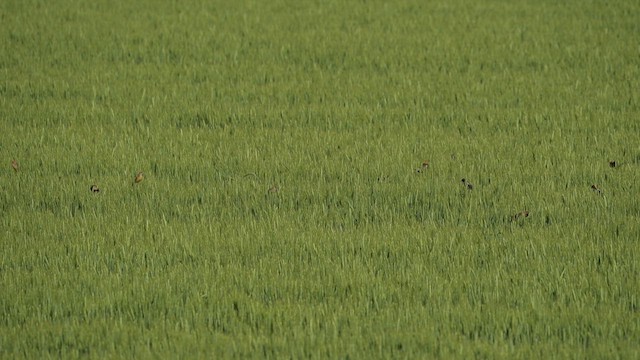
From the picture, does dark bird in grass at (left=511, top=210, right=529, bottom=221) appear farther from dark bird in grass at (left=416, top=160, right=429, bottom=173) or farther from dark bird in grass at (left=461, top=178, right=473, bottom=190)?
dark bird in grass at (left=416, top=160, right=429, bottom=173)

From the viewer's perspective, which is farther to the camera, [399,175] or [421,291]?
[399,175]

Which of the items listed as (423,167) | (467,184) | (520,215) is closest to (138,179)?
(423,167)

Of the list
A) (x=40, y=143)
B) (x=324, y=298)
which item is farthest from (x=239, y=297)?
(x=40, y=143)

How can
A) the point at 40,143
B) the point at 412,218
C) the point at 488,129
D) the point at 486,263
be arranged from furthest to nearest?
the point at 488,129, the point at 40,143, the point at 412,218, the point at 486,263

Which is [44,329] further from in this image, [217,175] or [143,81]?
[143,81]

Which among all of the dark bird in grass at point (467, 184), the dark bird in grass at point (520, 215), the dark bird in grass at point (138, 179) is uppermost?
the dark bird in grass at point (138, 179)

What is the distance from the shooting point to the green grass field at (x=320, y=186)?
14.1ft

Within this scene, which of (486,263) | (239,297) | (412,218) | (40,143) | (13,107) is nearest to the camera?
(239,297)

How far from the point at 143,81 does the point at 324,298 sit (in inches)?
207

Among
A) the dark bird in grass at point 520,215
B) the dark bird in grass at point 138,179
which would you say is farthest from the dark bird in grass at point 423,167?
the dark bird in grass at point 138,179

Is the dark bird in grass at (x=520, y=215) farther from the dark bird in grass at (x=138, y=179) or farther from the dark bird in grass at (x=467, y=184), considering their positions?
the dark bird in grass at (x=138, y=179)

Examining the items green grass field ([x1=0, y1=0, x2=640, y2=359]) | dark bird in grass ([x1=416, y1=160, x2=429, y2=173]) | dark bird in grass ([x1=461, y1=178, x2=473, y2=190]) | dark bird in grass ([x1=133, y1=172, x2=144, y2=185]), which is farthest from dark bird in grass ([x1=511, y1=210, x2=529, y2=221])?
dark bird in grass ([x1=133, y1=172, x2=144, y2=185])

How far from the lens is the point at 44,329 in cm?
421

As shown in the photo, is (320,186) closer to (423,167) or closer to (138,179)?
(423,167)
